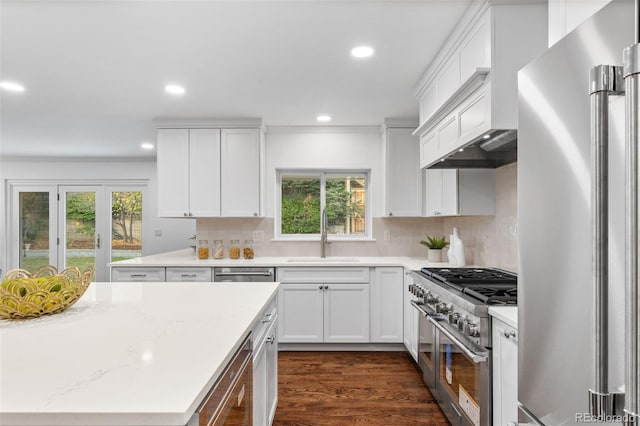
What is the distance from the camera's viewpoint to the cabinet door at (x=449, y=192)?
10.4 feet

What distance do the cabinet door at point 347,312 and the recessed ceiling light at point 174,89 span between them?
2.21 meters

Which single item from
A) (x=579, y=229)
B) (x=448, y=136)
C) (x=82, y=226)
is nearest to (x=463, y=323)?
(x=448, y=136)

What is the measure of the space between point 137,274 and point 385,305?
2.41 meters

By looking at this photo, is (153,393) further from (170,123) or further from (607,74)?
(170,123)

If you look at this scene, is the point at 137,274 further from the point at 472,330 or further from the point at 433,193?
the point at 472,330

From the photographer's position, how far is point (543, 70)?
0.99 m

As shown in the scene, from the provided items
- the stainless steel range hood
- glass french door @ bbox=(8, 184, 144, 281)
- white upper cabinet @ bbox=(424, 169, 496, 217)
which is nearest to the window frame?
white upper cabinet @ bbox=(424, 169, 496, 217)

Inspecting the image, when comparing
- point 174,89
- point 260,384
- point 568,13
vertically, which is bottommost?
point 260,384

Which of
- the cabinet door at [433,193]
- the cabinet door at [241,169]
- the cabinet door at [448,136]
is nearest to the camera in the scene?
the cabinet door at [448,136]

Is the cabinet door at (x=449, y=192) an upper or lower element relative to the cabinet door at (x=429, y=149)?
lower

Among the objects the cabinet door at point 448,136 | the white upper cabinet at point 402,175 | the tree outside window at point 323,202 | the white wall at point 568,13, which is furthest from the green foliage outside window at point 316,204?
the white wall at point 568,13

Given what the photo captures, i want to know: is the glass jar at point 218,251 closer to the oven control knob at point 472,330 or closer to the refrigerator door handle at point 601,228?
the oven control knob at point 472,330

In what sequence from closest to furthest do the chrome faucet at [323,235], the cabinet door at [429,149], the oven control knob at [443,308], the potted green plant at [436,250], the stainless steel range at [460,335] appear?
the stainless steel range at [460,335]
the oven control knob at [443,308]
the cabinet door at [429,149]
the potted green plant at [436,250]
the chrome faucet at [323,235]

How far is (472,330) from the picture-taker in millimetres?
1907
